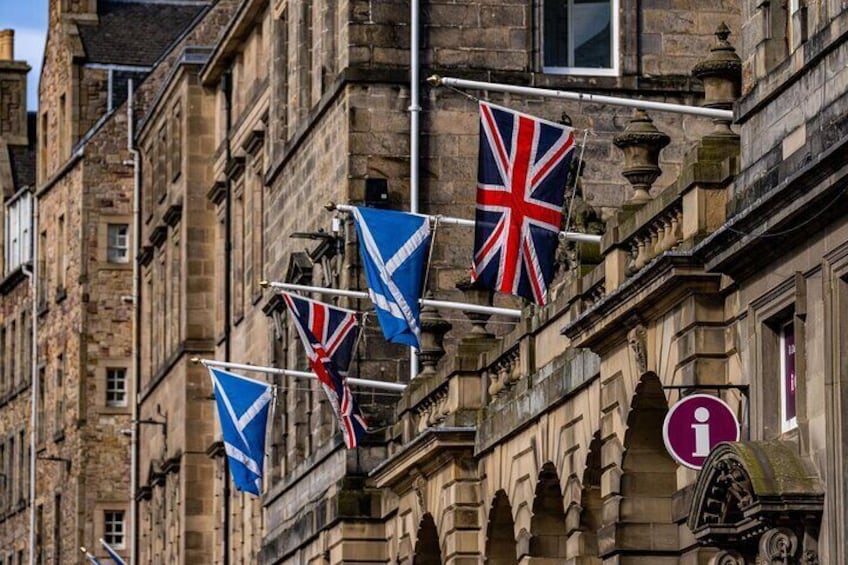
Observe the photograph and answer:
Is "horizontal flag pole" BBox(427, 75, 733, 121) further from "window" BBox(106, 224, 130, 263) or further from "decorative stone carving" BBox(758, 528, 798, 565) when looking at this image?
"window" BBox(106, 224, 130, 263)

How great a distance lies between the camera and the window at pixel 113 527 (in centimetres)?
8825

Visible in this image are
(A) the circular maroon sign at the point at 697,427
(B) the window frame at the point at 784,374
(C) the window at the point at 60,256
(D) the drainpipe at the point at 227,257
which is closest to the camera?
(B) the window frame at the point at 784,374

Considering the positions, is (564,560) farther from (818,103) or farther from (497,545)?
(818,103)

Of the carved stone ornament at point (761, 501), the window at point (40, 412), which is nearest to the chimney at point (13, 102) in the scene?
the window at point (40, 412)

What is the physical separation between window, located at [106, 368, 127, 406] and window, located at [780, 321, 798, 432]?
5933cm

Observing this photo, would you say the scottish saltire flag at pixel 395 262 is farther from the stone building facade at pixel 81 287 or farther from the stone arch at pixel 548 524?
the stone building facade at pixel 81 287

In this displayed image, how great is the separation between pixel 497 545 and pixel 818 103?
582 inches

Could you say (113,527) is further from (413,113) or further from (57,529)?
(413,113)

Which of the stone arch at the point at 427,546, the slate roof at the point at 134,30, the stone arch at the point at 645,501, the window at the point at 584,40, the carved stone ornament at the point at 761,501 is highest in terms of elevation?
the slate roof at the point at 134,30

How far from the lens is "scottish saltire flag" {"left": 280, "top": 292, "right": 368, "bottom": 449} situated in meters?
47.8

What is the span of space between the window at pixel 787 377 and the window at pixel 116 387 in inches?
2336

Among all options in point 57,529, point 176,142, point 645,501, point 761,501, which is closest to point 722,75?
point 645,501

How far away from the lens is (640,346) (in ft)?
112

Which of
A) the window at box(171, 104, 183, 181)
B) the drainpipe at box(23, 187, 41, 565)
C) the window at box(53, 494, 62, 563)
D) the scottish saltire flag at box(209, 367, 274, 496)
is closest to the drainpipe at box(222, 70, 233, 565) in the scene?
the window at box(171, 104, 183, 181)
